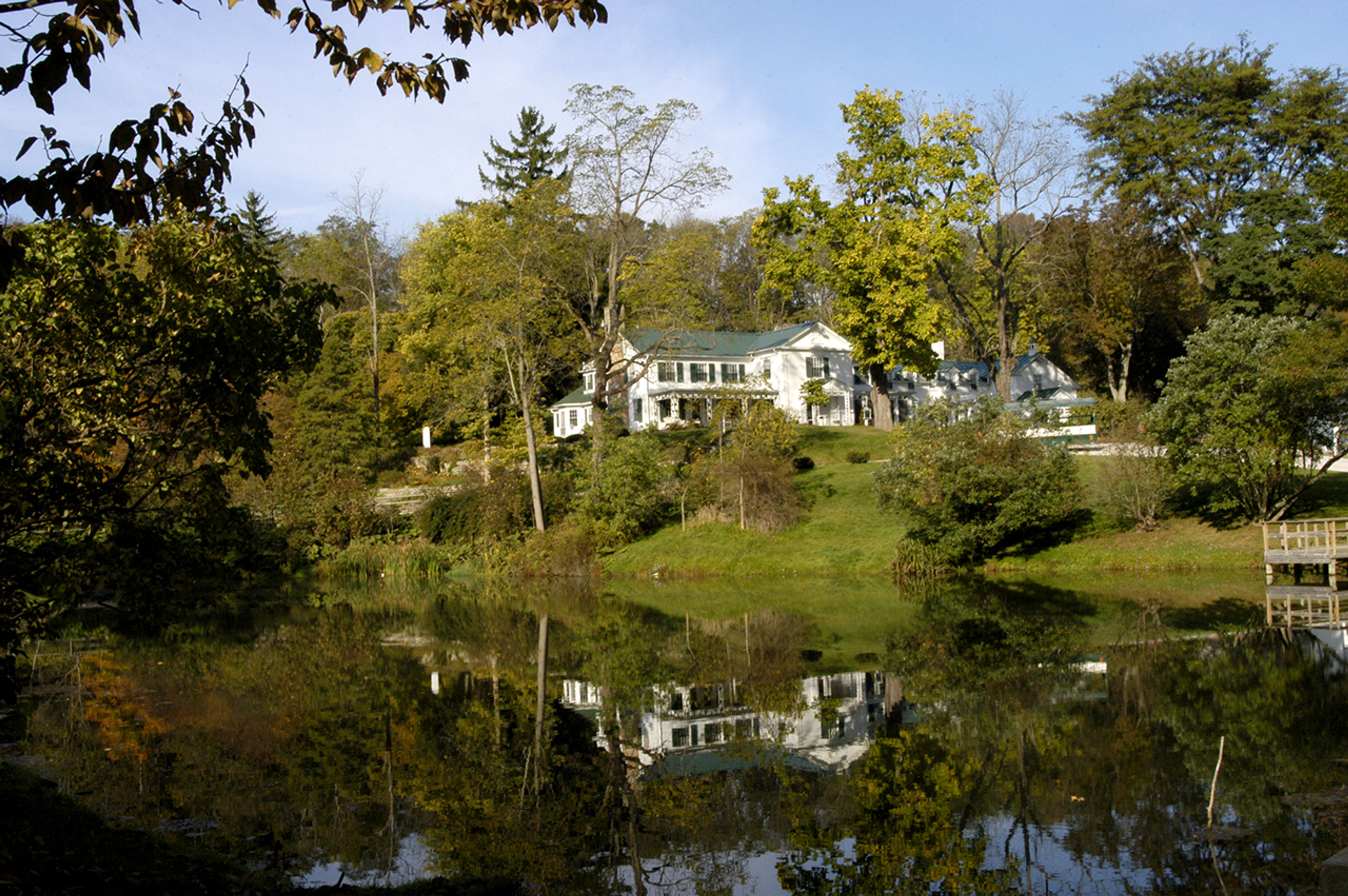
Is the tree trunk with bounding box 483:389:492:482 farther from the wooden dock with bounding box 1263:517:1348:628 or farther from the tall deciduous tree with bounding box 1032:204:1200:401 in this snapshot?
the wooden dock with bounding box 1263:517:1348:628

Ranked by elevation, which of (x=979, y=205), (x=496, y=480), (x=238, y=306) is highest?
(x=979, y=205)

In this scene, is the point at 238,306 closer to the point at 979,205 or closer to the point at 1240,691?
the point at 1240,691

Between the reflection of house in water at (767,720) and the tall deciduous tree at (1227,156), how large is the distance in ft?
143

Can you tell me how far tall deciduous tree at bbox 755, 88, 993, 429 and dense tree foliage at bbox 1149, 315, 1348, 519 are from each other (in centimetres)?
1884

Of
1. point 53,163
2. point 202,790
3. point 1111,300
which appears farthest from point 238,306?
point 1111,300

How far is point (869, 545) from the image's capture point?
34750mm

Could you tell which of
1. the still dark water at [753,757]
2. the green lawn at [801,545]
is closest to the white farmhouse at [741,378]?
the green lawn at [801,545]

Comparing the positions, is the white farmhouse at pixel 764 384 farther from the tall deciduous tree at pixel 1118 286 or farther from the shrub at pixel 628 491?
the shrub at pixel 628 491

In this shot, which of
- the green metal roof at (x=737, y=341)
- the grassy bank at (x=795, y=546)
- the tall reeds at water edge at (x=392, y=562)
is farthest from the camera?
the green metal roof at (x=737, y=341)

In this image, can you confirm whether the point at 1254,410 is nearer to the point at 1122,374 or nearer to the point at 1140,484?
the point at 1140,484

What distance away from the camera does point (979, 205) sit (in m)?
47.9

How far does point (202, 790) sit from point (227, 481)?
97.9 ft

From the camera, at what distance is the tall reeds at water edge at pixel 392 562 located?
42469mm

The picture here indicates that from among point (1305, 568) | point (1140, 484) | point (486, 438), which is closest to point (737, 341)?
point (486, 438)
